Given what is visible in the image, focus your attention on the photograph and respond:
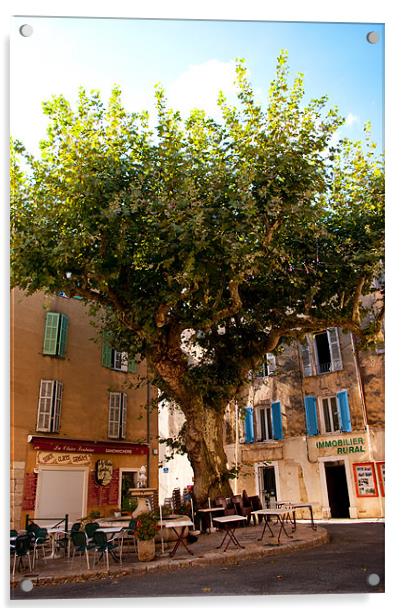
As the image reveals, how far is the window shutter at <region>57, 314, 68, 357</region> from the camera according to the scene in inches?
281

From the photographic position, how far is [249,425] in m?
8.38

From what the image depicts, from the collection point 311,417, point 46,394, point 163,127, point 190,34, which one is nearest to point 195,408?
point 311,417

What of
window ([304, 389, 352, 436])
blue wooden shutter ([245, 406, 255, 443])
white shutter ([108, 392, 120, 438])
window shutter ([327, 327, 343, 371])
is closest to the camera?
window ([304, 389, 352, 436])

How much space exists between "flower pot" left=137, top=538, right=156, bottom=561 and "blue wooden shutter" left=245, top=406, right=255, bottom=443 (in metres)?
2.16

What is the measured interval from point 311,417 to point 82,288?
4.01 meters

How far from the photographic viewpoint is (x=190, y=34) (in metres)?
6.09

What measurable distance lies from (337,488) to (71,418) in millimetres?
3662

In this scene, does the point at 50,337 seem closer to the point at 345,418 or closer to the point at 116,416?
the point at 116,416

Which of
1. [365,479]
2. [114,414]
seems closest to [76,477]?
[114,414]

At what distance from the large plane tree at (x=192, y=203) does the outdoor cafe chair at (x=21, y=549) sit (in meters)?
3.04

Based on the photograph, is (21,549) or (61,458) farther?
(61,458)

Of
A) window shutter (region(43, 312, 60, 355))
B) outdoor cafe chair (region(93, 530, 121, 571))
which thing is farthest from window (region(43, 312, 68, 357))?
outdoor cafe chair (region(93, 530, 121, 571))

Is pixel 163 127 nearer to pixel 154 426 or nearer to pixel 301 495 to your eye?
pixel 154 426

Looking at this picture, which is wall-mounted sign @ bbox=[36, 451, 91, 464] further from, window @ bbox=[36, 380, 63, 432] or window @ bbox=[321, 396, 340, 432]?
window @ bbox=[321, 396, 340, 432]
